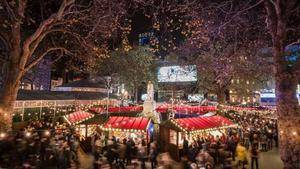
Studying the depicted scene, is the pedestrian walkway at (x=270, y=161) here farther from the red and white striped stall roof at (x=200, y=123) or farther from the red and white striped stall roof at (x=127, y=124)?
the red and white striped stall roof at (x=127, y=124)

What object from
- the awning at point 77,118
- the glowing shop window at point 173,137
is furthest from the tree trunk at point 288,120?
the awning at point 77,118

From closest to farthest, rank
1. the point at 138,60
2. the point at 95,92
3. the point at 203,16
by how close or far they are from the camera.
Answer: the point at 203,16 → the point at 95,92 → the point at 138,60

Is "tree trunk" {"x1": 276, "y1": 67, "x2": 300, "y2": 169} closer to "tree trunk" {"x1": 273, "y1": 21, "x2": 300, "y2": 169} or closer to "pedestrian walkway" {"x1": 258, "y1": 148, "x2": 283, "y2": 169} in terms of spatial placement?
"tree trunk" {"x1": 273, "y1": 21, "x2": 300, "y2": 169}

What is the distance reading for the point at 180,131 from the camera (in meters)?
15.2

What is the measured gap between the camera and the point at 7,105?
44.0 ft

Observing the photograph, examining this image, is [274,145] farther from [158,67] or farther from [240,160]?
[158,67]

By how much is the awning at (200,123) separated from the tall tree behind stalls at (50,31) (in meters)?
5.45

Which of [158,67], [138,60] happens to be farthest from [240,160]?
[158,67]

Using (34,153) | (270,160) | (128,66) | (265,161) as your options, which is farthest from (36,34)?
(128,66)

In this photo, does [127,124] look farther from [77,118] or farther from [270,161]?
[270,161]

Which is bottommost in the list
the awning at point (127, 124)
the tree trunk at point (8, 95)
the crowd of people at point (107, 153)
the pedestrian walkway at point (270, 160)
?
the pedestrian walkway at point (270, 160)

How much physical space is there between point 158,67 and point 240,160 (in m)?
51.9

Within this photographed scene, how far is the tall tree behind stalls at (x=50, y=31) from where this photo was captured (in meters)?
13.3

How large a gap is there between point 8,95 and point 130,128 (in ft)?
20.1
